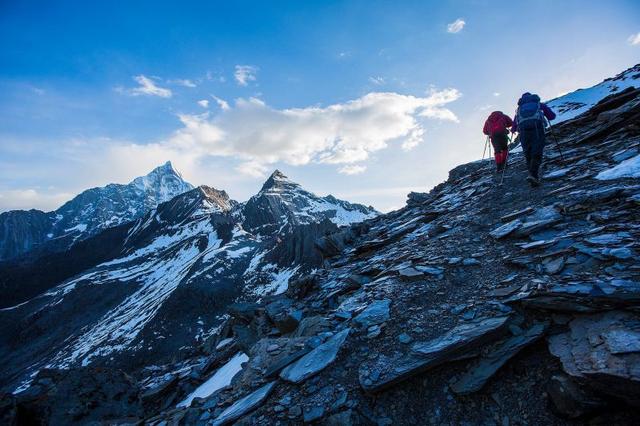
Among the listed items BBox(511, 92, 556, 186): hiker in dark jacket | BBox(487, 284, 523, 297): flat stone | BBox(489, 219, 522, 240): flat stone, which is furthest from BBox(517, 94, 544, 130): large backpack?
BBox(487, 284, 523, 297): flat stone

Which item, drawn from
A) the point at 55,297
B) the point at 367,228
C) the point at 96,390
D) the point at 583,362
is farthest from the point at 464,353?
the point at 55,297

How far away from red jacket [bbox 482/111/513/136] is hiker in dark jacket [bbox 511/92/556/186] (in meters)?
3.00

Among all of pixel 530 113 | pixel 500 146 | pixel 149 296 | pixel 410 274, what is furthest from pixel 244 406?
pixel 149 296

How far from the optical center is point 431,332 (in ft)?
16.5

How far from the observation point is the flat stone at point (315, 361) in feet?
16.6

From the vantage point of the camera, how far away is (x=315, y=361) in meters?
5.32

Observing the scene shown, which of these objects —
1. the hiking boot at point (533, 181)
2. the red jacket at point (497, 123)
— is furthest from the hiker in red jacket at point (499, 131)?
the hiking boot at point (533, 181)

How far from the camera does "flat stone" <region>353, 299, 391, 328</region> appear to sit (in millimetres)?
5904

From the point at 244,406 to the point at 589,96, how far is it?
124 feet

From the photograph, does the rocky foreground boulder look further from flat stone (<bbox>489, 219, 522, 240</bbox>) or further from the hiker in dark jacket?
the hiker in dark jacket

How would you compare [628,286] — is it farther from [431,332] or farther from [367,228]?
[367,228]

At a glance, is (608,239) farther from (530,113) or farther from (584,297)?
(530,113)

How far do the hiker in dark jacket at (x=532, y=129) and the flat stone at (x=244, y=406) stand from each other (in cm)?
1212

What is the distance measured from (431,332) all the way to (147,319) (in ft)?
393
